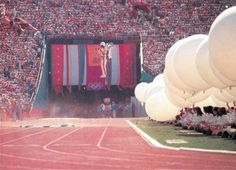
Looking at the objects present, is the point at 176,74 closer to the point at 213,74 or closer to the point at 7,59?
the point at 213,74

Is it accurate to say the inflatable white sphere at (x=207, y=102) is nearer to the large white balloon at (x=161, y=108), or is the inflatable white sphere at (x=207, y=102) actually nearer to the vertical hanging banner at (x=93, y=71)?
the large white balloon at (x=161, y=108)

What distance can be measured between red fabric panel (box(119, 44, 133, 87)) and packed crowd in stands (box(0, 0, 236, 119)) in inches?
63.2

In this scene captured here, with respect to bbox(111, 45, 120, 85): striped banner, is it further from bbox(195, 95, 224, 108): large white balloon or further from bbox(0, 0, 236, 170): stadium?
bbox(195, 95, 224, 108): large white balloon

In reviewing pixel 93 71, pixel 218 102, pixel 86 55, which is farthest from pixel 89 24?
pixel 218 102

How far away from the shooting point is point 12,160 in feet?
34.9

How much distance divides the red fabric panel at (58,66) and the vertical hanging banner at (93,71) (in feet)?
8.02

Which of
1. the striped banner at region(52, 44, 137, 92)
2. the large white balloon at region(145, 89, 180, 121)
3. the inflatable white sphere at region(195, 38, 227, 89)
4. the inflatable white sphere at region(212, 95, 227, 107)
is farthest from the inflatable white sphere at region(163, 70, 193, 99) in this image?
the striped banner at region(52, 44, 137, 92)

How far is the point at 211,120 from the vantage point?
1670cm

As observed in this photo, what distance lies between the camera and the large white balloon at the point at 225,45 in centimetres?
1151

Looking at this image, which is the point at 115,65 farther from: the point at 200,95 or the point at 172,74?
the point at 172,74

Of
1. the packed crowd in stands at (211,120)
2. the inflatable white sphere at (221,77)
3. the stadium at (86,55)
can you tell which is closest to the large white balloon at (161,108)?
the packed crowd in stands at (211,120)

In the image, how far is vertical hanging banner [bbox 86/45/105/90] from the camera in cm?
4788

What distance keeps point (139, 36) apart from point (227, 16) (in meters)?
38.0

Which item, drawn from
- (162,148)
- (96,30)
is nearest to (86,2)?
(96,30)
